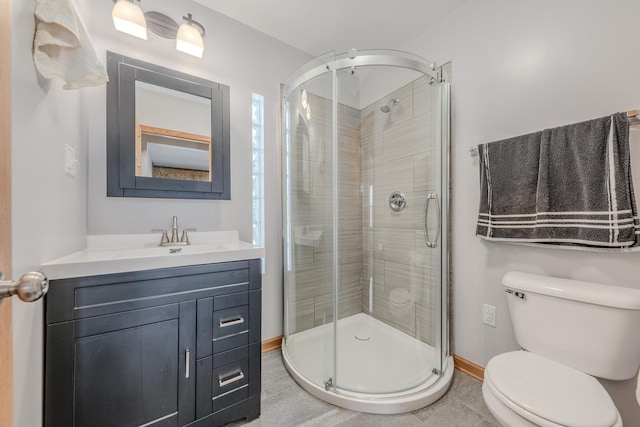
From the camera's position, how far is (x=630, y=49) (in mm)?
1149

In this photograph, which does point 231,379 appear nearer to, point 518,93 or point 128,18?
point 128,18

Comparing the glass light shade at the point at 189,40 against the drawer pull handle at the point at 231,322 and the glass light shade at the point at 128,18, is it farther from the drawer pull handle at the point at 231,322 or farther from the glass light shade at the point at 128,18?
the drawer pull handle at the point at 231,322

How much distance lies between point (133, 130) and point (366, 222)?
5.44 ft

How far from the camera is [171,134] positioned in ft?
5.48

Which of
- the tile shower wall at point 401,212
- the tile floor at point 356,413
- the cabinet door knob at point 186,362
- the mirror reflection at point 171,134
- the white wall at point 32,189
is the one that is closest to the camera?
the white wall at point 32,189

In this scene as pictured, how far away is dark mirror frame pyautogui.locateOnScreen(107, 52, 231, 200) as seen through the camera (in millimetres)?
1488

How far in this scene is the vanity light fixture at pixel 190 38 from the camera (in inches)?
64.3

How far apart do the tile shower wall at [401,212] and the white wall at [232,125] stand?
724mm

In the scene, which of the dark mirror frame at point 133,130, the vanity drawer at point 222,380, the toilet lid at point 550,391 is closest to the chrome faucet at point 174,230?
the dark mirror frame at point 133,130

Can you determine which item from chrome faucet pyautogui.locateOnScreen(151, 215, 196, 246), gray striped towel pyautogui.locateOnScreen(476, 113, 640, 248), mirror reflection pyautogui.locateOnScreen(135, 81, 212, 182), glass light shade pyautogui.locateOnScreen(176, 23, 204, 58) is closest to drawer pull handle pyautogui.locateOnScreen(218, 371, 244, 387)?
chrome faucet pyautogui.locateOnScreen(151, 215, 196, 246)

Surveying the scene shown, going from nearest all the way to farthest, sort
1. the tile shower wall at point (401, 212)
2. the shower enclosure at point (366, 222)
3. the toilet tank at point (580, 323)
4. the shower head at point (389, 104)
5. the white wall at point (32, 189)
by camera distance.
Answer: the white wall at point (32, 189), the toilet tank at point (580, 323), the shower enclosure at point (366, 222), the tile shower wall at point (401, 212), the shower head at point (389, 104)

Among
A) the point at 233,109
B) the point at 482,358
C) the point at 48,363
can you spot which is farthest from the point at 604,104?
the point at 48,363

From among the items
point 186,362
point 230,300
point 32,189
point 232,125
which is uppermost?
point 232,125

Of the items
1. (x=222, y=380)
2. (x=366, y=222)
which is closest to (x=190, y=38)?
(x=366, y=222)
